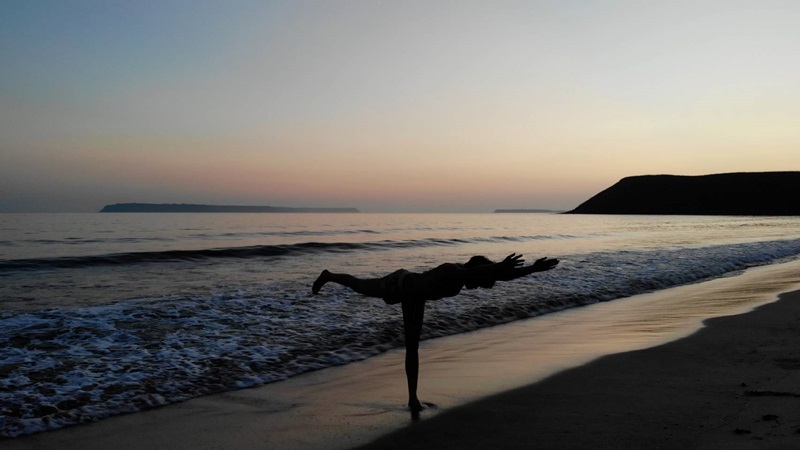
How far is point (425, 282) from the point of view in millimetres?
4285

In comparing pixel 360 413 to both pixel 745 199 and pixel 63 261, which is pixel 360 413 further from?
pixel 745 199

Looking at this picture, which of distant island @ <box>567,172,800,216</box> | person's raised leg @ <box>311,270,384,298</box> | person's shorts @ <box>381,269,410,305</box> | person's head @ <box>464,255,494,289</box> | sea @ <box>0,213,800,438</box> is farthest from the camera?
distant island @ <box>567,172,800,216</box>

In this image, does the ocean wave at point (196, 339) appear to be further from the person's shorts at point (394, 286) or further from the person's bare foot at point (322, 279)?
the person's shorts at point (394, 286)

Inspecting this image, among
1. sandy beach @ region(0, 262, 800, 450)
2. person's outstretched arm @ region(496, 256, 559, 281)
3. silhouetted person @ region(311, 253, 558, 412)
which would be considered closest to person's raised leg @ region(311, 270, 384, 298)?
silhouetted person @ region(311, 253, 558, 412)

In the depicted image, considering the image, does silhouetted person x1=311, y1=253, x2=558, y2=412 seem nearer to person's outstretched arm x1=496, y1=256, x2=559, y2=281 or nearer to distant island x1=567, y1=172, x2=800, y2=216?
person's outstretched arm x1=496, y1=256, x2=559, y2=281

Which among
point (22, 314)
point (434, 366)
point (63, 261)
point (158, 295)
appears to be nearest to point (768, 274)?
point (434, 366)

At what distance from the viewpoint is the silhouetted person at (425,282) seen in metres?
3.69

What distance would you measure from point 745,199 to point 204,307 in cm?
19184

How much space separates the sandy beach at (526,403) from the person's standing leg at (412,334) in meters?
0.18

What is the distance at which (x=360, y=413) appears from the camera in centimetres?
507

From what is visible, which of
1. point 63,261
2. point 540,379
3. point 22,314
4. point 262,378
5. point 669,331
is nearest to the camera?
point 540,379

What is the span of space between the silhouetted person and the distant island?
17672 centimetres

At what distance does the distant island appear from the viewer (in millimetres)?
159500

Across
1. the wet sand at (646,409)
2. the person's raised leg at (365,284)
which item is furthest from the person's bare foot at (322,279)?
the wet sand at (646,409)
